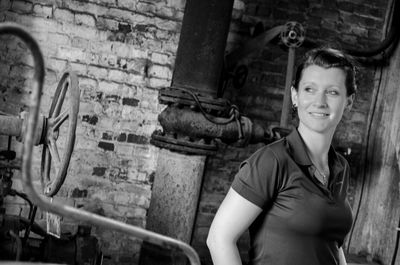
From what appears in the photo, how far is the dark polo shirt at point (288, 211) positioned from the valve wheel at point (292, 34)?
169 cm

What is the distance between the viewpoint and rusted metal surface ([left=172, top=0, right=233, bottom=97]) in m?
2.75

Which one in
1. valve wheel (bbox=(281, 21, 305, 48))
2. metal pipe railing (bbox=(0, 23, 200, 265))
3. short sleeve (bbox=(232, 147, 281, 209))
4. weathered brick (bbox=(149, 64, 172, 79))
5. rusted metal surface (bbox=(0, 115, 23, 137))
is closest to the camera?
metal pipe railing (bbox=(0, 23, 200, 265))

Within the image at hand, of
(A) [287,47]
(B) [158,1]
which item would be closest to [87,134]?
(B) [158,1]

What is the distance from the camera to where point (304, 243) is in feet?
4.43

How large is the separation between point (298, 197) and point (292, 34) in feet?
5.99

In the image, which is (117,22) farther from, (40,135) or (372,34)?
(372,34)

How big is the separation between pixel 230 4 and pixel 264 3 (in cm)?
64

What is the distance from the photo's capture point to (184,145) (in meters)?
2.71

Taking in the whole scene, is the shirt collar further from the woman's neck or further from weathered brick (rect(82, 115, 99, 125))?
weathered brick (rect(82, 115, 99, 125))

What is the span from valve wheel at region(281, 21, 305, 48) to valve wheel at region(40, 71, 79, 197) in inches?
53.4

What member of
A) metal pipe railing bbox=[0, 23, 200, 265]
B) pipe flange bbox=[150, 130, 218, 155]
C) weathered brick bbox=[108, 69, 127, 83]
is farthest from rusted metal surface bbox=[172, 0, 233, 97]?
metal pipe railing bbox=[0, 23, 200, 265]

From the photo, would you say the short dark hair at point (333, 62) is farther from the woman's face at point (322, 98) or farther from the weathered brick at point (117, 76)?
the weathered brick at point (117, 76)

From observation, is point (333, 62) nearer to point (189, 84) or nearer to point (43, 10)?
point (189, 84)

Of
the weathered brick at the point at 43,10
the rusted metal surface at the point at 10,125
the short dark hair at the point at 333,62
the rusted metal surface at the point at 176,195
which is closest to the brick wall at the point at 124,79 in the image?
the weathered brick at the point at 43,10
